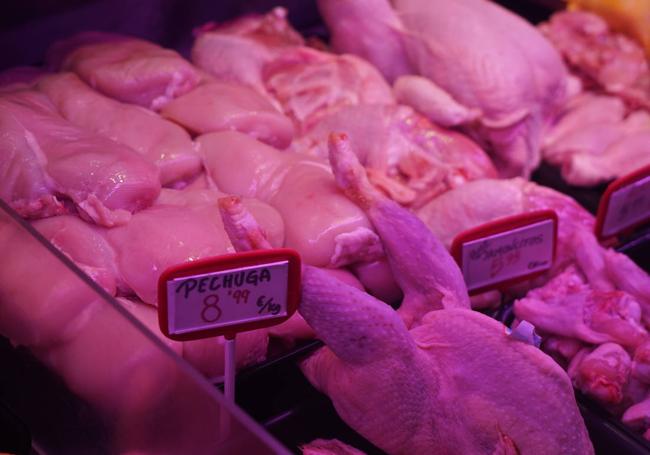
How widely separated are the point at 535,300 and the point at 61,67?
138 centimetres

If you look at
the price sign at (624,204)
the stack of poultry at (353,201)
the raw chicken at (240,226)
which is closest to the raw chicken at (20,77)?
the stack of poultry at (353,201)

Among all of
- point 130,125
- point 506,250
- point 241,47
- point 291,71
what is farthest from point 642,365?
point 241,47

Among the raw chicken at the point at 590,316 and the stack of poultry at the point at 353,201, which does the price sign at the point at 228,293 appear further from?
the raw chicken at the point at 590,316

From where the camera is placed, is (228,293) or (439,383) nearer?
(228,293)

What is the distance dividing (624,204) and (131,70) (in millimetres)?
1265

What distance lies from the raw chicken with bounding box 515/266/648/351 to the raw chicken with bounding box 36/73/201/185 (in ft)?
2.75

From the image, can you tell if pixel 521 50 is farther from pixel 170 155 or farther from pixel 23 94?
pixel 23 94

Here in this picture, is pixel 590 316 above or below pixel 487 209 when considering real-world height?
below

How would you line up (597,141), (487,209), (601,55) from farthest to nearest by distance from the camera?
1. (601,55)
2. (597,141)
3. (487,209)

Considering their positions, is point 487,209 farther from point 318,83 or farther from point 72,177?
point 72,177

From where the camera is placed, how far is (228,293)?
134 cm

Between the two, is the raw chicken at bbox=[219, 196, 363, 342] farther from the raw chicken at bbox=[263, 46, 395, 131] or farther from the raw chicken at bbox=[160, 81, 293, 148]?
the raw chicken at bbox=[263, 46, 395, 131]

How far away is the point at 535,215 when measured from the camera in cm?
177

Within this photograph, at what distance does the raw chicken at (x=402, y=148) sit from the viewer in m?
2.18
